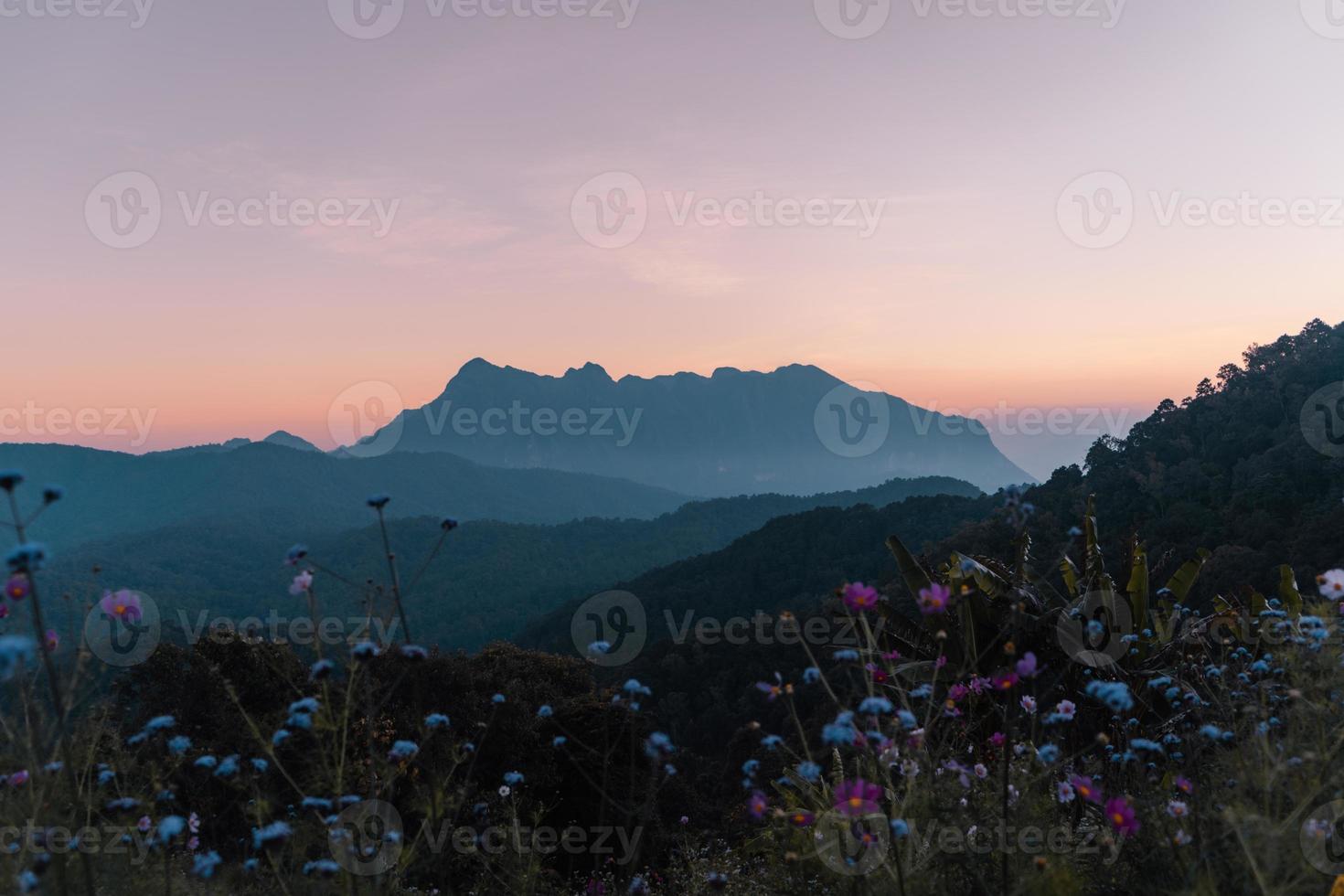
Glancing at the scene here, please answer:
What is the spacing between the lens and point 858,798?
7.37 feet

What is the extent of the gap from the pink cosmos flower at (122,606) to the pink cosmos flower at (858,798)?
9.07 ft

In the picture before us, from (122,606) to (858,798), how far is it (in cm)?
290

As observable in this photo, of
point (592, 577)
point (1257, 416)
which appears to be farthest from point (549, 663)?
point (592, 577)

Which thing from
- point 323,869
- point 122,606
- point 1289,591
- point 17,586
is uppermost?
point 17,586

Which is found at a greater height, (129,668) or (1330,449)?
(1330,449)

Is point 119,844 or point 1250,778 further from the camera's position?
point 119,844

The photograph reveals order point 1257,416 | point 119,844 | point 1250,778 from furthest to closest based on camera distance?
1. point 1257,416
2. point 119,844
3. point 1250,778

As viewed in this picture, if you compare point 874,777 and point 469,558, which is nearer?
point 874,777

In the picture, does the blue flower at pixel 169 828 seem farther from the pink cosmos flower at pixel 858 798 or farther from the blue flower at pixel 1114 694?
the blue flower at pixel 1114 694

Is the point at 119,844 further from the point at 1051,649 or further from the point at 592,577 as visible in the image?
the point at 592,577

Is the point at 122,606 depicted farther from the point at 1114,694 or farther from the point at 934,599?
the point at 1114,694

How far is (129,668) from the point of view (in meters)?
13.4

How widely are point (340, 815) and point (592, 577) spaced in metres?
111

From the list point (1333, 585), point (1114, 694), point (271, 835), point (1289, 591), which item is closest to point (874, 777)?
point (1114, 694)
